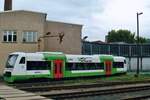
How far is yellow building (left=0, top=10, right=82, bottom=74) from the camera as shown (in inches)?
1929

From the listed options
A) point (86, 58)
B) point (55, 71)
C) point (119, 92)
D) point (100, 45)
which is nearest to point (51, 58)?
point (55, 71)

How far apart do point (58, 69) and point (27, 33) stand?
11.8m

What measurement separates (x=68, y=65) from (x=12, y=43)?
11.1m

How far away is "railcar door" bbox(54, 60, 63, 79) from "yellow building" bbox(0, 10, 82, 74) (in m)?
10.6

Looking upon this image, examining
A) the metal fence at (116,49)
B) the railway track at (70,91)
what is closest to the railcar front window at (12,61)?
the railway track at (70,91)

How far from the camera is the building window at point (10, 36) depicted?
49.3 m

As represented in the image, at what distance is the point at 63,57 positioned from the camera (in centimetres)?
4069

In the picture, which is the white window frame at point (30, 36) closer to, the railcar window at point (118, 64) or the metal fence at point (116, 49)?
the railcar window at point (118, 64)

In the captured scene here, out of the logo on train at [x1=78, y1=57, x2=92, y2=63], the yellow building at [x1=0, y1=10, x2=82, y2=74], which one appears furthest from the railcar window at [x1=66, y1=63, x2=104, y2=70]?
the yellow building at [x1=0, y1=10, x2=82, y2=74]

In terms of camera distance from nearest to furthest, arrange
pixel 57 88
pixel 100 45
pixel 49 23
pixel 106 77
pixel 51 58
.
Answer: pixel 57 88 → pixel 51 58 → pixel 106 77 → pixel 49 23 → pixel 100 45

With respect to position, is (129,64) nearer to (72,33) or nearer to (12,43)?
(72,33)

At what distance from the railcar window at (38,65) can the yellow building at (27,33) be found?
433 inches

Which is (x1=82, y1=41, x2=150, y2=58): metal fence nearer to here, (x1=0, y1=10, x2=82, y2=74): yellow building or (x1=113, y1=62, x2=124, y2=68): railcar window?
(x1=0, y1=10, x2=82, y2=74): yellow building

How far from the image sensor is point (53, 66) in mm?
39531
